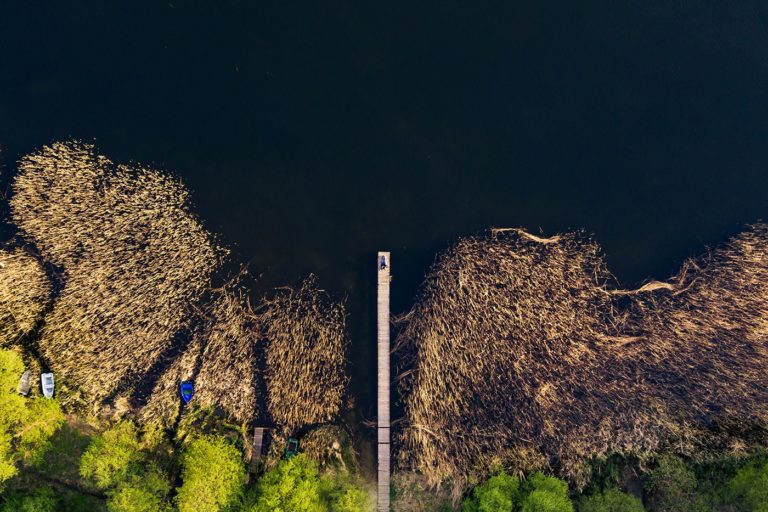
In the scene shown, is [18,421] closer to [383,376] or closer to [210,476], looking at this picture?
[210,476]

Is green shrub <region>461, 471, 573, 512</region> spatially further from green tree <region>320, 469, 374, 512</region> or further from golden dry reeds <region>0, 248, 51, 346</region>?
golden dry reeds <region>0, 248, 51, 346</region>

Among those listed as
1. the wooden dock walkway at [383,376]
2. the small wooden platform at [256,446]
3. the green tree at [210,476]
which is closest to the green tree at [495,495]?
the wooden dock walkway at [383,376]

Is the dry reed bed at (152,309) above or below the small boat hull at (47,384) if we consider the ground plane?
above

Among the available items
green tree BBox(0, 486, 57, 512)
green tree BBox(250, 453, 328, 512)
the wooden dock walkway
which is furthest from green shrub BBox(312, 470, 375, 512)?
green tree BBox(0, 486, 57, 512)

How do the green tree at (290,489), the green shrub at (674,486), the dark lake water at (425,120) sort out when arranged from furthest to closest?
1. the dark lake water at (425,120)
2. the green shrub at (674,486)
3. the green tree at (290,489)

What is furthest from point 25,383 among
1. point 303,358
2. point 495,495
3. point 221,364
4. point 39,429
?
point 495,495

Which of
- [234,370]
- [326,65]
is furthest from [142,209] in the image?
[326,65]

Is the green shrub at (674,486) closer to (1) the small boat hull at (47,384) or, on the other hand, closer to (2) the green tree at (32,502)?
(2) the green tree at (32,502)

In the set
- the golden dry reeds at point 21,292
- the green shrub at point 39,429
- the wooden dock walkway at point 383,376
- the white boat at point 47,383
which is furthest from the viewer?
the wooden dock walkway at point 383,376
